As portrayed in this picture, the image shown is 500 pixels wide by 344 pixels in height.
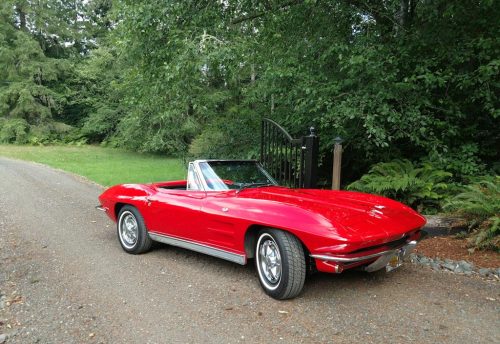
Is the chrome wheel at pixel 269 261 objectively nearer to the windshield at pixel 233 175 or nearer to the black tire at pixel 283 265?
the black tire at pixel 283 265

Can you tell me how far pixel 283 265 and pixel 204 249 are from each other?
1216mm

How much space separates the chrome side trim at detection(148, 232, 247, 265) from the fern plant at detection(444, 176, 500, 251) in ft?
9.75

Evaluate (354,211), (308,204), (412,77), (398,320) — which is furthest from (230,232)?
(412,77)

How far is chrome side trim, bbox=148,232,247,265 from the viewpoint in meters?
4.28

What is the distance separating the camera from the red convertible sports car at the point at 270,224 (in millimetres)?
3623

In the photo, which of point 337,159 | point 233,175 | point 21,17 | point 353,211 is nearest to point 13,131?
point 21,17

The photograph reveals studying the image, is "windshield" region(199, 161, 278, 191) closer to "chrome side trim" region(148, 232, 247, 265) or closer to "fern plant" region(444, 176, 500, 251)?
"chrome side trim" region(148, 232, 247, 265)

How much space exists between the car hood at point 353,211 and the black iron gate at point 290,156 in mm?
1825

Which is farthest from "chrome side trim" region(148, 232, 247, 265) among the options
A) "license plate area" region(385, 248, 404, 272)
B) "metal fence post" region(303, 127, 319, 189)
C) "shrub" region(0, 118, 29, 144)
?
"shrub" region(0, 118, 29, 144)

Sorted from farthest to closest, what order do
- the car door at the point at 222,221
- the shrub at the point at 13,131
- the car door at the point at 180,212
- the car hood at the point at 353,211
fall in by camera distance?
the shrub at the point at 13,131 → the car door at the point at 180,212 → the car door at the point at 222,221 → the car hood at the point at 353,211

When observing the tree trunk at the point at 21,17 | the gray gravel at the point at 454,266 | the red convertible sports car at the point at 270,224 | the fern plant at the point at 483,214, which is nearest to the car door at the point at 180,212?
the red convertible sports car at the point at 270,224

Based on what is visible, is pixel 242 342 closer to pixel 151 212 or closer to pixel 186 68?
pixel 151 212

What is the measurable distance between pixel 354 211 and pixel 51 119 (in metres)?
35.0

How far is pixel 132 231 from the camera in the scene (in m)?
5.68
